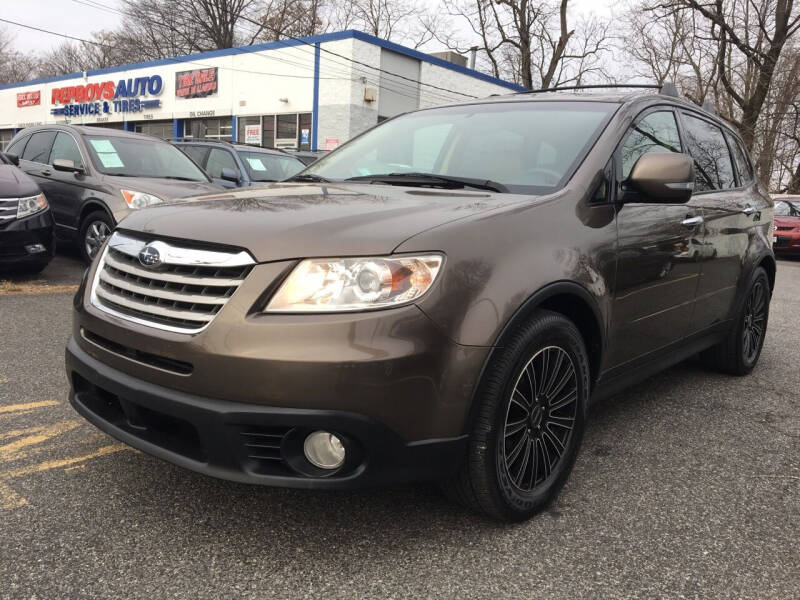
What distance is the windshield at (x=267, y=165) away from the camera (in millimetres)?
9719

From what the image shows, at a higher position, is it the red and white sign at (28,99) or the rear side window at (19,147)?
the red and white sign at (28,99)

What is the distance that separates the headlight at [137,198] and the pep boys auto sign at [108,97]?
72.1 ft

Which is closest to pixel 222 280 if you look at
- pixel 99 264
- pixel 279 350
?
pixel 279 350

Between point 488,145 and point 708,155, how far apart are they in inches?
62.1

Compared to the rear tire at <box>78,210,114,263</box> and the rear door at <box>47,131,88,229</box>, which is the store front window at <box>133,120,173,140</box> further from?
the rear tire at <box>78,210,114,263</box>

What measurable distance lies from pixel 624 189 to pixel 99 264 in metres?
2.11

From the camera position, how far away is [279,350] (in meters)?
1.92

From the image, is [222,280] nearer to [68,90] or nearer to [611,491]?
[611,491]

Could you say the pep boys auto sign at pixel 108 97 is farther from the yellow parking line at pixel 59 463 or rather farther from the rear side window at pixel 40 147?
the yellow parking line at pixel 59 463

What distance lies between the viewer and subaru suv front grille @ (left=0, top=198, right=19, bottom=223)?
6188mm

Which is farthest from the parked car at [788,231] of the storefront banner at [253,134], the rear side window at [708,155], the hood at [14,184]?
the storefront banner at [253,134]

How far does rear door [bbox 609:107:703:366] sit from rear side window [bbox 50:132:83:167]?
6321mm

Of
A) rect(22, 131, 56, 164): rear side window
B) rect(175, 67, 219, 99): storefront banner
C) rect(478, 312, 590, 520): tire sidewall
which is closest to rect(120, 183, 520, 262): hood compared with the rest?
rect(478, 312, 590, 520): tire sidewall

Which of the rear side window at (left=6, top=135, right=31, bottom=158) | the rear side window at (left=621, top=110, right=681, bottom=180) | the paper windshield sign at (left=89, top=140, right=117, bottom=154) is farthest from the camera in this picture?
the rear side window at (left=6, top=135, right=31, bottom=158)
